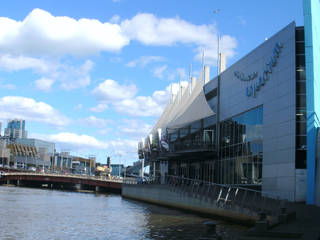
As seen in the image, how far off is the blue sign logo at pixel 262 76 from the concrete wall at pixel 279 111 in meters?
0.29

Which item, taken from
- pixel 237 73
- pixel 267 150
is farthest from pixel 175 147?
pixel 267 150

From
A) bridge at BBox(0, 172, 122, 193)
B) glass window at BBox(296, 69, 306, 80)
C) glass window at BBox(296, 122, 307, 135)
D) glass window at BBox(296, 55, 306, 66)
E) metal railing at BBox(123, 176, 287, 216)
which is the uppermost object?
glass window at BBox(296, 55, 306, 66)

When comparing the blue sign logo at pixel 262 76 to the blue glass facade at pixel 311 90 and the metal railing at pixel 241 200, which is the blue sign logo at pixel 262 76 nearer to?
the blue glass facade at pixel 311 90

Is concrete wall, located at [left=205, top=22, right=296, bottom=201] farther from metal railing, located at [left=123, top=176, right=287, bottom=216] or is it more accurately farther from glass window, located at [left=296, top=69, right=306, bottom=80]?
metal railing, located at [left=123, top=176, right=287, bottom=216]

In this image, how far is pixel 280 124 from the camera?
33250 millimetres

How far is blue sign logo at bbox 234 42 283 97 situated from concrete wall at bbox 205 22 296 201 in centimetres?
29

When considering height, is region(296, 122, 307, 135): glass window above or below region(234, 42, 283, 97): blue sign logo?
below

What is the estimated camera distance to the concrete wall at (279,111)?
3177 centimetres

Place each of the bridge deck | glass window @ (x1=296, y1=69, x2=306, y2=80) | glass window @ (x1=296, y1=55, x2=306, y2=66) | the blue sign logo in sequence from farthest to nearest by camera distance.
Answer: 1. the bridge deck
2. the blue sign logo
3. glass window @ (x1=296, y1=55, x2=306, y2=66)
4. glass window @ (x1=296, y1=69, x2=306, y2=80)

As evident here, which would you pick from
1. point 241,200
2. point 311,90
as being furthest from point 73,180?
point 311,90

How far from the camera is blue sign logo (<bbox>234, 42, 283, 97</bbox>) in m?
34.8

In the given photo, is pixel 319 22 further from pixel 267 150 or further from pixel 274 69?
pixel 267 150

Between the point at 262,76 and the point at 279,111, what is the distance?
466 cm

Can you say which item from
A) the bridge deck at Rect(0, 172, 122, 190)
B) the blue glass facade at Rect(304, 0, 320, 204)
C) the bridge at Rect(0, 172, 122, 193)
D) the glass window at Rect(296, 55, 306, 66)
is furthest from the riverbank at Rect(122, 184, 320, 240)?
the bridge at Rect(0, 172, 122, 193)
